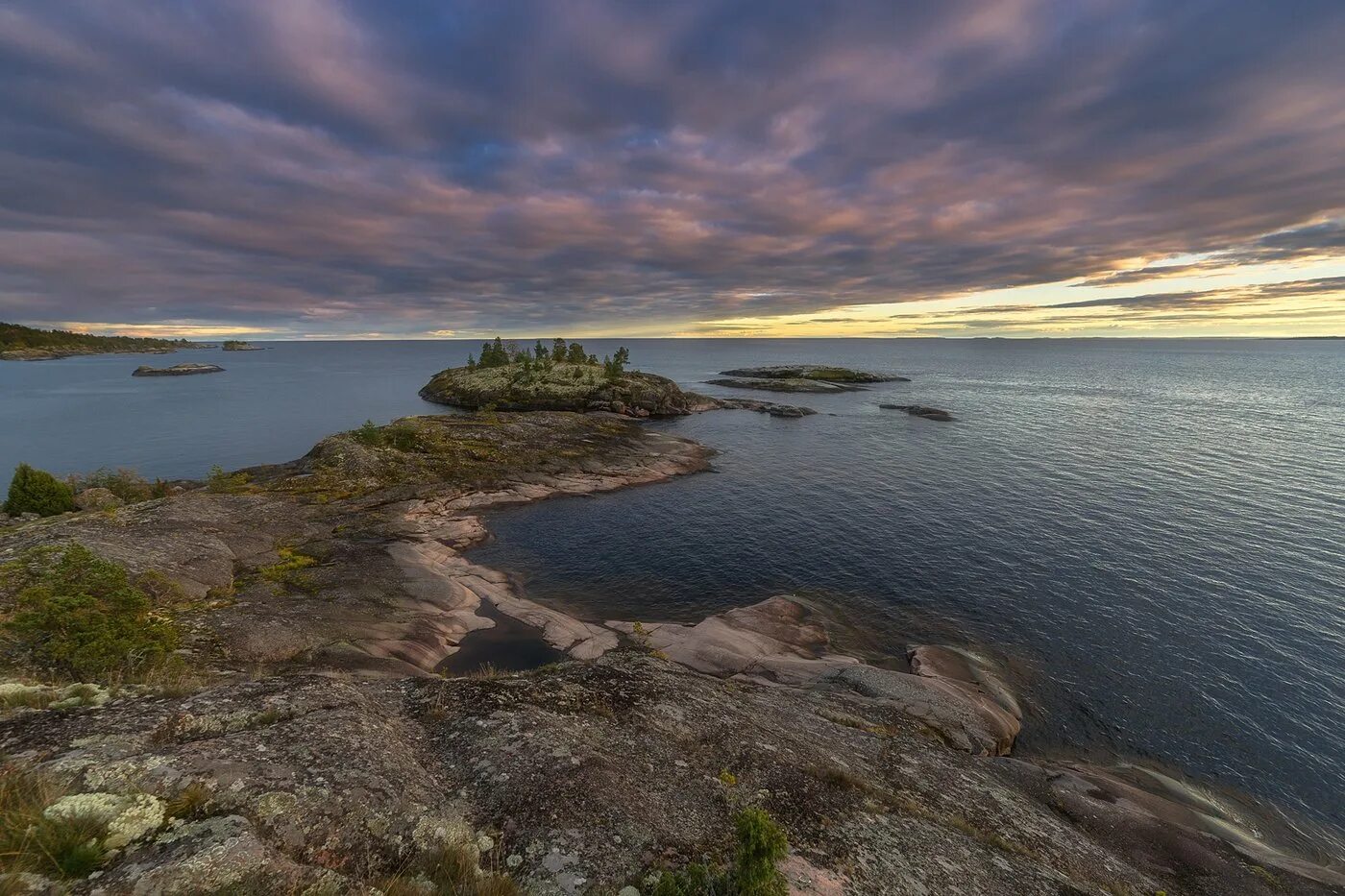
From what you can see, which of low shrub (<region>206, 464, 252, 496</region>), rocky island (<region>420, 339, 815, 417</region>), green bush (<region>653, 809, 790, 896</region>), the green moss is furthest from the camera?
rocky island (<region>420, 339, 815, 417</region>)

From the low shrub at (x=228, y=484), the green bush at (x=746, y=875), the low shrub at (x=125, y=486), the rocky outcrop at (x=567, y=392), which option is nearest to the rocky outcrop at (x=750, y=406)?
the rocky outcrop at (x=567, y=392)

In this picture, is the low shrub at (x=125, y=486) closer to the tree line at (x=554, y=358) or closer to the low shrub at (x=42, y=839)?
the low shrub at (x=42, y=839)

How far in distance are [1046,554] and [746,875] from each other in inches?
1903

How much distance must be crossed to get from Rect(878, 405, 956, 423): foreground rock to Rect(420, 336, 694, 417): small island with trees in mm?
54030

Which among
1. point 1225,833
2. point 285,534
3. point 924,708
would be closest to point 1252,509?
point 1225,833

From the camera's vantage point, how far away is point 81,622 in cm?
2109

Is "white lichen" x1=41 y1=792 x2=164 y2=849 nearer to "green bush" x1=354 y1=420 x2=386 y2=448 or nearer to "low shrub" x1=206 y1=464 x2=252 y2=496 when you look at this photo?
"low shrub" x1=206 y1=464 x2=252 y2=496

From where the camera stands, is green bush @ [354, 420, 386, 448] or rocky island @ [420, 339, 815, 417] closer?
green bush @ [354, 420, 386, 448]

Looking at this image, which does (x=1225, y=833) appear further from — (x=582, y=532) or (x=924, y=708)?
(x=582, y=532)

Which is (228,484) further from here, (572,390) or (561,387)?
(561,387)

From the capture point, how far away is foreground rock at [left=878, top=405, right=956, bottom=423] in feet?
395

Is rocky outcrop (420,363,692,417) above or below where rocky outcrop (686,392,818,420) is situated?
above

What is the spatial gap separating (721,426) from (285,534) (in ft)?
276

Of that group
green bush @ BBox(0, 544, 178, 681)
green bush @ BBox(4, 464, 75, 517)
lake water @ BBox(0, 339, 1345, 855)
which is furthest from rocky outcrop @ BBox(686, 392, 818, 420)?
green bush @ BBox(0, 544, 178, 681)
